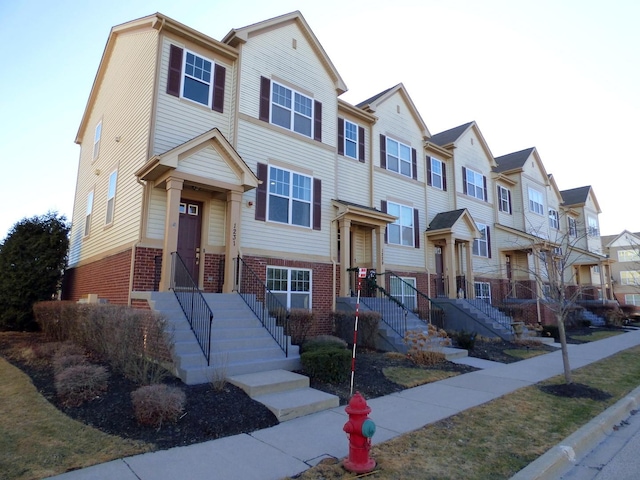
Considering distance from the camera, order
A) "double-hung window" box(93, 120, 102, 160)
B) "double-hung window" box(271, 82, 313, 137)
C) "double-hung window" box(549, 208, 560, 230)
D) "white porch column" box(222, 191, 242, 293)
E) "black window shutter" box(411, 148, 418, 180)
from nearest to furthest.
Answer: "white porch column" box(222, 191, 242, 293), "double-hung window" box(271, 82, 313, 137), "double-hung window" box(93, 120, 102, 160), "black window shutter" box(411, 148, 418, 180), "double-hung window" box(549, 208, 560, 230)

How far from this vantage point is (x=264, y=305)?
33.0 ft

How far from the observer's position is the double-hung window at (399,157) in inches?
711

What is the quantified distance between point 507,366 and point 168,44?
41.7 feet

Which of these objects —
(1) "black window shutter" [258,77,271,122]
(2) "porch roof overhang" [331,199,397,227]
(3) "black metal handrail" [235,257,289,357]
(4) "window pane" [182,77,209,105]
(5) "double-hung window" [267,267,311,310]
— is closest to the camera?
(3) "black metal handrail" [235,257,289,357]

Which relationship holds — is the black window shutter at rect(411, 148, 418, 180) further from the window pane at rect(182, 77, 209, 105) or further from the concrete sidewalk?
the concrete sidewalk

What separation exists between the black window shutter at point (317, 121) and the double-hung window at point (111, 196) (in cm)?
674

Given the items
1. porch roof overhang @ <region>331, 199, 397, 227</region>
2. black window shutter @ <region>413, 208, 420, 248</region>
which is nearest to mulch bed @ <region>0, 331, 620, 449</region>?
porch roof overhang @ <region>331, 199, 397, 227</region>

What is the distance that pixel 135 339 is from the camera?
734cm

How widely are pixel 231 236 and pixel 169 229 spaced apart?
170 cm

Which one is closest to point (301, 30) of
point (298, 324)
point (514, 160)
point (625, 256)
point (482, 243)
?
point (298, 324)

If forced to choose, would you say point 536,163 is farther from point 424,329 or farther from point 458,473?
point 458,473

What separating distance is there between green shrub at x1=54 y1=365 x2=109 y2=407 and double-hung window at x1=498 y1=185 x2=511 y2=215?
23.7m

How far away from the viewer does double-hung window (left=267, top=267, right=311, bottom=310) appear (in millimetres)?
12530

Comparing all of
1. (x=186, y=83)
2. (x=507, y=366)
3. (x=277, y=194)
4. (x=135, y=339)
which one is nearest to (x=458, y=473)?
(x=135, y=339)
